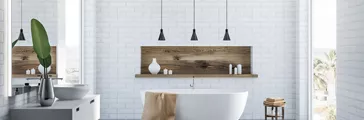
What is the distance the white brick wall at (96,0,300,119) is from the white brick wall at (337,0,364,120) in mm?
1884

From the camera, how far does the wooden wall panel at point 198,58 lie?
27.9 ft

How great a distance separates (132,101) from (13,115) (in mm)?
4281

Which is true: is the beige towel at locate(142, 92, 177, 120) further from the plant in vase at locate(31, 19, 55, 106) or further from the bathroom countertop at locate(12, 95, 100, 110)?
the plant in vase at locate(31, 19, 55, 106)

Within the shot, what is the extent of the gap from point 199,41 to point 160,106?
205cm

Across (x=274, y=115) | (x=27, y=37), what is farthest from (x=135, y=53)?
(x=27, y=37)

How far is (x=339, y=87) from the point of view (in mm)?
6441

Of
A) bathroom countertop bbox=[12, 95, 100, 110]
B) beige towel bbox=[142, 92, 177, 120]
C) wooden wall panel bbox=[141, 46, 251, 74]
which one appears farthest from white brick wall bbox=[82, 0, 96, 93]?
bathroom countertop bbox=[12, 95, 100, 110]

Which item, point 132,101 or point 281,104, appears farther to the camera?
point 132,101

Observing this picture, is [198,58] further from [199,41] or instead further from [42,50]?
[42,50]

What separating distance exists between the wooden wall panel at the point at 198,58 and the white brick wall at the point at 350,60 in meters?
2.28

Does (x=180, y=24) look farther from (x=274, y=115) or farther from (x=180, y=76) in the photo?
(x=274, y=115)

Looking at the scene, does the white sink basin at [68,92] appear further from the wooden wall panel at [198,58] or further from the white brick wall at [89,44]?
the wooden wall panel at [198,58]

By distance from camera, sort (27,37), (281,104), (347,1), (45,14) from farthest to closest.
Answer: (281,104) < (347,1) < (45,14) < (27,37)

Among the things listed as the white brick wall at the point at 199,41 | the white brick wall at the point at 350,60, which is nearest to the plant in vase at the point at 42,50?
the white brick wall at the point at 350,60
